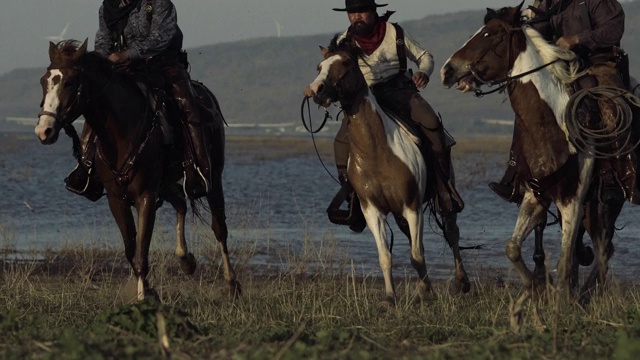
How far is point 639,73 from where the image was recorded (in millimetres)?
135625

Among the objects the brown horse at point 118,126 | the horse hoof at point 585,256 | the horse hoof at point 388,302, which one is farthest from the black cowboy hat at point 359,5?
the horse hoof at point 585,256

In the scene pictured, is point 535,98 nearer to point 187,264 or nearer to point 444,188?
point 444,188

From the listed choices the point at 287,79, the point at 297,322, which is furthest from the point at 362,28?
the point at 287,79

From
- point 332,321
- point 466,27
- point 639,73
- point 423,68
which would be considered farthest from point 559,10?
point 466,27

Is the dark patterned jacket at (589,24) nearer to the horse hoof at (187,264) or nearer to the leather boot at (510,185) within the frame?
the leather boot at (510,185)

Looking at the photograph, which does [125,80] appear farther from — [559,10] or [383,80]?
[559,10]

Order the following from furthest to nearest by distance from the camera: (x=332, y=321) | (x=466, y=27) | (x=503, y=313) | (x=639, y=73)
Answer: (x=466, y=27) < (x=639, y=73) < (x=503, y=313) < (x=332, y=321)

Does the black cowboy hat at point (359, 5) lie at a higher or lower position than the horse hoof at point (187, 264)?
higher

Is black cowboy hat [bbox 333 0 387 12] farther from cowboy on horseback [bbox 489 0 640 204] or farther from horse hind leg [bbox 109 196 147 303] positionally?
horse hind leg [bbox 109 196 147 303]

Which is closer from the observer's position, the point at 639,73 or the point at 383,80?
the point at 383,80

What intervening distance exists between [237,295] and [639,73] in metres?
127

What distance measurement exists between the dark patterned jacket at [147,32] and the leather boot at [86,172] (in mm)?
927

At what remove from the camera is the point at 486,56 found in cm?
1141

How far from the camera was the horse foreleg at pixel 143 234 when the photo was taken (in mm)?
11914
